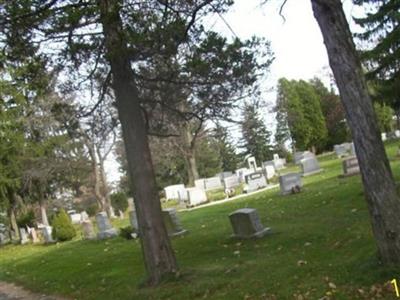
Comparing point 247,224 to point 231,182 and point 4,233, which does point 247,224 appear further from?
point 4,233

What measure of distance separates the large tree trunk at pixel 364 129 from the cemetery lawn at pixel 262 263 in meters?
0.48

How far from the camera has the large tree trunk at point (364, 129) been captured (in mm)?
6750

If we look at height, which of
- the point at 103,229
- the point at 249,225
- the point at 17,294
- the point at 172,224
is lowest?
the point at 17,294

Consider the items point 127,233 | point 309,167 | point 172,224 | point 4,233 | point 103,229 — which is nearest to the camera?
point 172,224

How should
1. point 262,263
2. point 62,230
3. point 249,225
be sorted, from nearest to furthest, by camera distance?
1. point 262,263
2. point 249,225
3. point 62,230

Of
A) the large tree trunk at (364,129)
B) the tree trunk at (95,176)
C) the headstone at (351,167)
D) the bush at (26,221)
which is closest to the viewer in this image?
the large tree trunk at (364,129)

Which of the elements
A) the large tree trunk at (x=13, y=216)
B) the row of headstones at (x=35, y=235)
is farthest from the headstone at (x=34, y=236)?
the large tree trunk at (x=13, y=216)

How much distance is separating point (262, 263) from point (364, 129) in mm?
3661

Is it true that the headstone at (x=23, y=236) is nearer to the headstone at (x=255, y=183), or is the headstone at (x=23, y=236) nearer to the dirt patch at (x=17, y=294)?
the headstone at (x=255, y=183)

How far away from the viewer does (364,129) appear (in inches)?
266

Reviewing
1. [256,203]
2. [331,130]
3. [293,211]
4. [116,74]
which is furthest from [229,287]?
[331,130]

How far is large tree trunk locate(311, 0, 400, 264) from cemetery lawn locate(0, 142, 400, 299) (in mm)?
482

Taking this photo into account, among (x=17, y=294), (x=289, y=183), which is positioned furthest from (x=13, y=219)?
(x=17, y=294)

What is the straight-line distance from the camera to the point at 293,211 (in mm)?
15820
